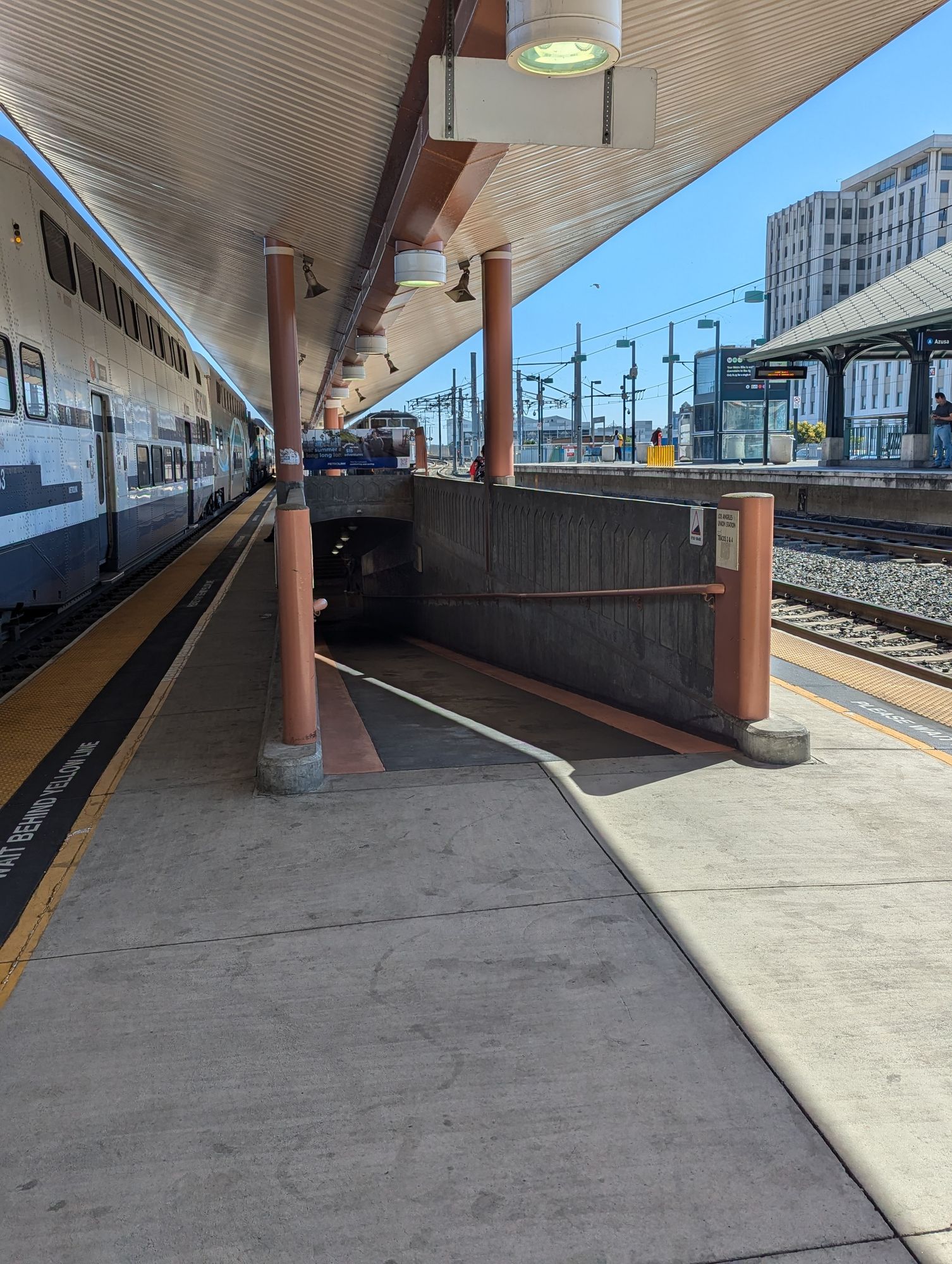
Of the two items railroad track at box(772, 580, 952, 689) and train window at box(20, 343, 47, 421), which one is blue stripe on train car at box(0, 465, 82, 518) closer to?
train window at box(20, 343, 47, 421)

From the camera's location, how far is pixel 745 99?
9.99 meters

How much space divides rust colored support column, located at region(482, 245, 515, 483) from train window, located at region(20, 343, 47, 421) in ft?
23.1

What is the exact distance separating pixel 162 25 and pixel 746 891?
7391mm

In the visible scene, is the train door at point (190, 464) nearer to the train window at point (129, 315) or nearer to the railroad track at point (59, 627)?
the railroad track at point (59, 627)

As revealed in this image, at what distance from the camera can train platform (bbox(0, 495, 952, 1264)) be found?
97.4 inches

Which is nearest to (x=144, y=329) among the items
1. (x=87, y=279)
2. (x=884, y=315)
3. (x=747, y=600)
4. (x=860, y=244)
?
(x=87, y=279)

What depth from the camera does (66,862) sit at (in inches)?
186

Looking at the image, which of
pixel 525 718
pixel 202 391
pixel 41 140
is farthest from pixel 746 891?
pixel 202 391

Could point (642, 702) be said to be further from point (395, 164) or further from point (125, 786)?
point (395, 164)

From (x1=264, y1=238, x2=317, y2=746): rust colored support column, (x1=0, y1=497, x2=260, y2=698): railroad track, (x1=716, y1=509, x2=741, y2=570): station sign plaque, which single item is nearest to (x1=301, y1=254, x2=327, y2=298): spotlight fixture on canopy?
(x1=0, y1=497, x2=260, y2=698): railroad track

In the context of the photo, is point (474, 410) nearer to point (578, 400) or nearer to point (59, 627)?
point (578, 400)

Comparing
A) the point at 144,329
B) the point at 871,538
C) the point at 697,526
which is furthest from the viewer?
the point at 871,538

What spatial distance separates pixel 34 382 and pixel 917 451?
24.6m

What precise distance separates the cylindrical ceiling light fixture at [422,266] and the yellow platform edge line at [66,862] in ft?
18.8
